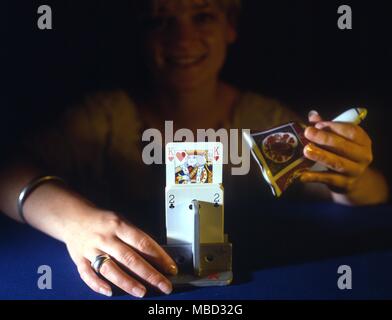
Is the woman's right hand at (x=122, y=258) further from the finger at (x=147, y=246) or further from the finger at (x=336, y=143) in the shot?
the finger at (x=336, y=143)

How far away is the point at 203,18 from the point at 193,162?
1.38 ft

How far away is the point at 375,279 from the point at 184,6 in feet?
2.97

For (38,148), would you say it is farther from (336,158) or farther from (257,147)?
(336,158)

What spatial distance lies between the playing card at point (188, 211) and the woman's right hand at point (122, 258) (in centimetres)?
7

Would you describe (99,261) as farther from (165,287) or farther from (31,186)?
(31,186)

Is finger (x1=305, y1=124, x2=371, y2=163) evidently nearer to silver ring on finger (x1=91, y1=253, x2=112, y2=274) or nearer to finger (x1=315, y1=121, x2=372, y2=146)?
finger (x1=315, y1=121, x2=372, y2=146)

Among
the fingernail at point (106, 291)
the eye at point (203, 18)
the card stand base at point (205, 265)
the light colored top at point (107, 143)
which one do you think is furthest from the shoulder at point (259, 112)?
the fingernail at point (106, 291)

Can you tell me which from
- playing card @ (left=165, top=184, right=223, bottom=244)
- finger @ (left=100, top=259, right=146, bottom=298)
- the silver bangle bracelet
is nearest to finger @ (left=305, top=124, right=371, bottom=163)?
playing card @ (left=165, top=184, right=223, bottom=244)

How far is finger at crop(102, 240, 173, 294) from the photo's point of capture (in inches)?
50.1

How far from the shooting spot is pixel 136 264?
4.16 ft

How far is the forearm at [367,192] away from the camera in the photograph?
5.06 feet

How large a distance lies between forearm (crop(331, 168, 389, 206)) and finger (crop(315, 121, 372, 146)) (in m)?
0.12

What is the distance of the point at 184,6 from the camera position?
4.66 feet

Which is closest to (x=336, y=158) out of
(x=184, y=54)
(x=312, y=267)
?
(x=312, y=267)
